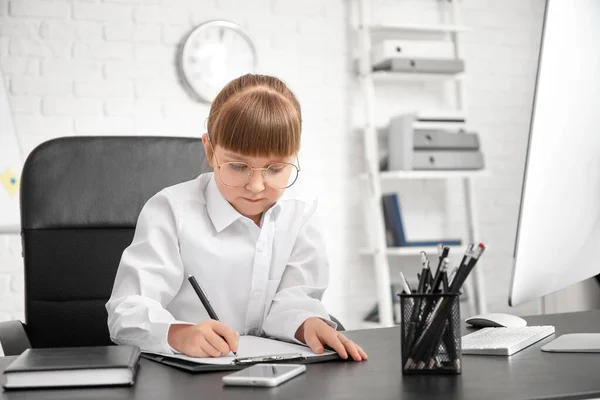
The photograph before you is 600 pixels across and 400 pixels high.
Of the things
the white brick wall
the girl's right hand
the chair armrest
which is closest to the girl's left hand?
the girl's right hand

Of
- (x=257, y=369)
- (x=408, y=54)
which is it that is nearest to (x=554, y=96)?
(x=257, y=369)

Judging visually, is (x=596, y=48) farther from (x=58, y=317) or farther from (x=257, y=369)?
(x=58, y=317)

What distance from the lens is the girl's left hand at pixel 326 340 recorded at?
1001mm

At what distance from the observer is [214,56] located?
11.5 feet

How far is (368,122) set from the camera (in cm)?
368

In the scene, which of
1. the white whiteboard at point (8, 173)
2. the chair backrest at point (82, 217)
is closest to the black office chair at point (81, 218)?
the chair backrest at point (82, 217)

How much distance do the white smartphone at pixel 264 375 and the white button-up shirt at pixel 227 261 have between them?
29 cm

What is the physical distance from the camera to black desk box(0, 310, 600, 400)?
78cm

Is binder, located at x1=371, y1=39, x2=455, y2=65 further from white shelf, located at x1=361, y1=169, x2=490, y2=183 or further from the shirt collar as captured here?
the shirt collar

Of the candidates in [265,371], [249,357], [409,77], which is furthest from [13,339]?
[409,77]

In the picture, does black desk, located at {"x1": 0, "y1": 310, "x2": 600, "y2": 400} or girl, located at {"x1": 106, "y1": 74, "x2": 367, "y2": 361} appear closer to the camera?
black desk, located at {"x1": 0, "y1": 310, "x2": 600, "y2": 400}

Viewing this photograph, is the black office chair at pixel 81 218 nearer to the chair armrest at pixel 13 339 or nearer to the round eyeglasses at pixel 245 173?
the chair armrest at pixel 13 339

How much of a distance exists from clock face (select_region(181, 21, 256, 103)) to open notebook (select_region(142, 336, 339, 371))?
2.50 metres

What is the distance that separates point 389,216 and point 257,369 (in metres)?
2.85
